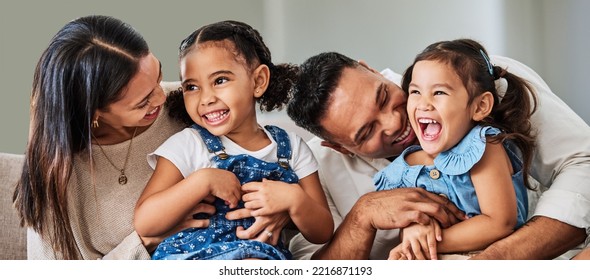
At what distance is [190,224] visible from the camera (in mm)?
1613

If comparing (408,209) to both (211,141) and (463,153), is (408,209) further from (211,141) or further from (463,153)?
(211,141)

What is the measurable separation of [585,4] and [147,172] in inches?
69.9

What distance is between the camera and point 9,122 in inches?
79.7

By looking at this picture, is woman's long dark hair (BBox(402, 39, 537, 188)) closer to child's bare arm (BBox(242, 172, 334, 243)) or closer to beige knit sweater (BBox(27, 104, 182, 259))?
child's bare arm (BBox(242, 172, 334, 243))

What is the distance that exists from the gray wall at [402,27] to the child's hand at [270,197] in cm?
92

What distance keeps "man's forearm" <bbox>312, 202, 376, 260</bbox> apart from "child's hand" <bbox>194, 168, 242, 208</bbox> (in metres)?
0.27

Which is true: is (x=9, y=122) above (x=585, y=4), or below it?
below

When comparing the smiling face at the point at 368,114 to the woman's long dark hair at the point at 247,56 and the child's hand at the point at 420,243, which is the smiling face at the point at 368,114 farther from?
the child's hand at the point at 420,243

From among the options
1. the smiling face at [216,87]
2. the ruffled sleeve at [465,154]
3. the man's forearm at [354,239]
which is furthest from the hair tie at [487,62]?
the smiling face at [216,87]

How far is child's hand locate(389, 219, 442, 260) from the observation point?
1.57m

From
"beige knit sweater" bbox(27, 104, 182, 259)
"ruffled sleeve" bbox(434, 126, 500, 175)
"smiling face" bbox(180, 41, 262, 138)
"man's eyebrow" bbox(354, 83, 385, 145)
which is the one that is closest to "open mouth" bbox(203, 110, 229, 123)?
"smiling face" bbox(180, 41, 262, 138)
